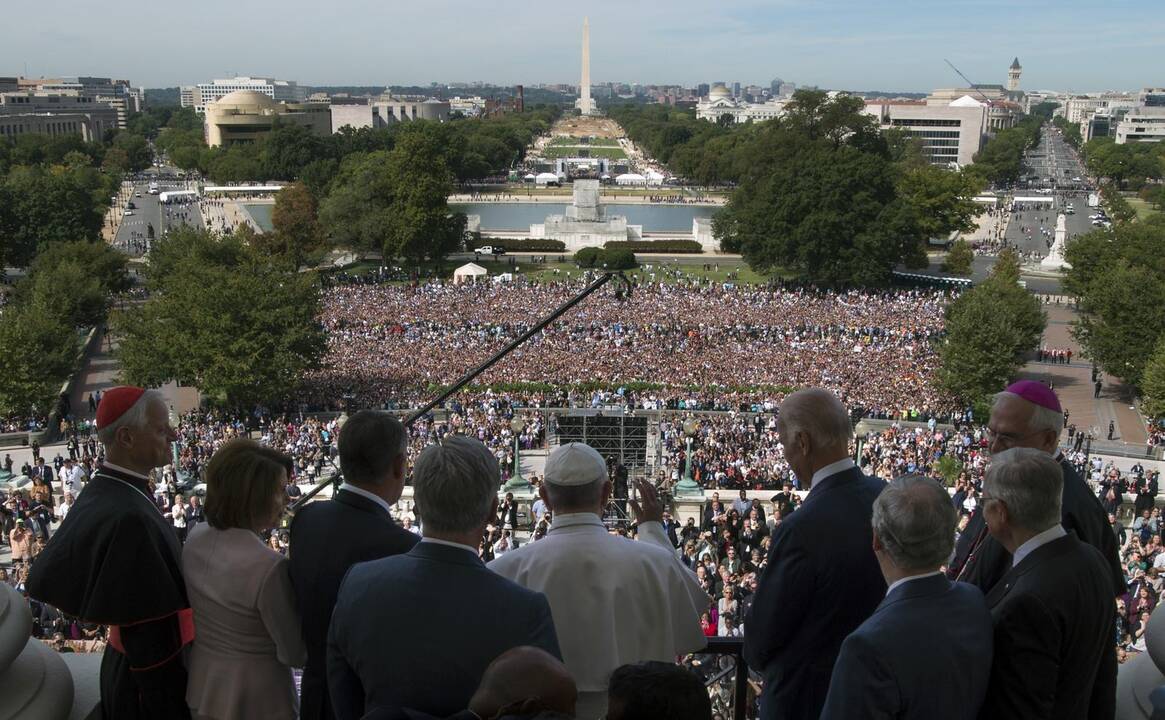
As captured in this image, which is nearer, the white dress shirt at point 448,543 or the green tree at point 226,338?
the white dress shirt at point 448,543

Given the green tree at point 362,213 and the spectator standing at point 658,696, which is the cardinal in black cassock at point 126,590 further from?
the green tree at point 362,213

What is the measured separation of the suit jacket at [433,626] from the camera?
2.81m

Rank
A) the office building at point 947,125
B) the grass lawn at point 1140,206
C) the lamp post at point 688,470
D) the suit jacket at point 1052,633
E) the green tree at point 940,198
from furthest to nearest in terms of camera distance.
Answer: the office building at point 947,125 → the grass lawn at point 1140,206 → the green tree at point 940,198 → the lamp post at point 688,470 → the suit jacket at point 1052,633

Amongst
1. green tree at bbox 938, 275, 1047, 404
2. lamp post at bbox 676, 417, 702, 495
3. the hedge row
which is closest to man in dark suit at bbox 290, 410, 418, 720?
lamp post at bbox 676, 417, 702, 495

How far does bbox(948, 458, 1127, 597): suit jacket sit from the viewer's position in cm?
345

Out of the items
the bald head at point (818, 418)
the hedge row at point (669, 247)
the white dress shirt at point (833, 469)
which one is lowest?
the hedge row at point (669, 247)

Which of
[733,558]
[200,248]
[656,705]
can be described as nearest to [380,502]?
[656,705]

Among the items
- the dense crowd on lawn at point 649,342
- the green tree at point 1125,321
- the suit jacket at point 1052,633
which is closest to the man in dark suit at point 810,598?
the suit jacket at point 1052,633

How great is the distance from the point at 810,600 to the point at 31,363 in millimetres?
24552

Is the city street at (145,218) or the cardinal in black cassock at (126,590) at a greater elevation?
the cardinal in black cassock at (126,590)

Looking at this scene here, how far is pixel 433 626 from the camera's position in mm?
2826

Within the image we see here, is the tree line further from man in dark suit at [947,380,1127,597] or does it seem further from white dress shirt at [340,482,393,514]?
white dress shirt at [340,482,393,514]

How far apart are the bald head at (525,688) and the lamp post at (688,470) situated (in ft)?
47.0

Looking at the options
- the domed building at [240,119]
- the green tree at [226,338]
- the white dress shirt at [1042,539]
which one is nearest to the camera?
the white dress shirt at [1042,539]
